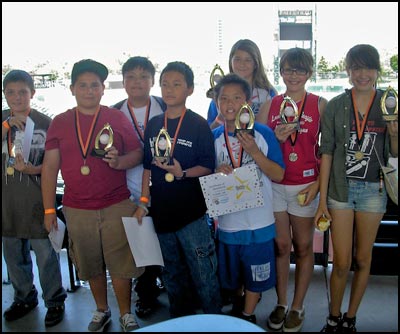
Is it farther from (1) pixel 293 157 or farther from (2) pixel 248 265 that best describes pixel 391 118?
(2) pixel 248 265

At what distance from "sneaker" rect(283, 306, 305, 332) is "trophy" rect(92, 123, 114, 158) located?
141 centimetres

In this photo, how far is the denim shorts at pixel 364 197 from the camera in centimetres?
197

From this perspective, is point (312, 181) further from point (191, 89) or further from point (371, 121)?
point (191, 89)

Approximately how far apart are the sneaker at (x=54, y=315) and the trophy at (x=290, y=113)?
6.00 feet

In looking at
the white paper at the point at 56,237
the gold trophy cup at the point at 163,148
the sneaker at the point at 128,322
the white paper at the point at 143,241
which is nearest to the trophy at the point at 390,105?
the gold trophy cup at the point at 163,148

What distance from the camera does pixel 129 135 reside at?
221 centimetres

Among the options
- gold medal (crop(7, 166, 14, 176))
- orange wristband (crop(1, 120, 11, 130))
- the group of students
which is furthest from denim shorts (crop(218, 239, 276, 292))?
orange wristband (crop(1, 120, 11, 130))

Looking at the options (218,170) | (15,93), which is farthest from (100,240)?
(15,93)

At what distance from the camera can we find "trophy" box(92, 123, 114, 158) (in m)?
2.03

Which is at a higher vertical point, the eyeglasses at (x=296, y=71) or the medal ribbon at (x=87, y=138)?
the eyeglasses at (x=296, y=71)

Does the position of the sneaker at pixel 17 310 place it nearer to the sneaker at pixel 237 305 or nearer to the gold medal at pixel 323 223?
the sneaker at pixel 237 305

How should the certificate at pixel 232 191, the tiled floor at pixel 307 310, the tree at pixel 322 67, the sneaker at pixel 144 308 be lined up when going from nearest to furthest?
1. the certificate at pixel 232 191
2. the tiled floor at pixel 307 310
3. the sneaker at pixel 144 308
4. the tree at pixel 322 67

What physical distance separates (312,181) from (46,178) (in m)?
1.47

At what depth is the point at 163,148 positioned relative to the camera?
1.98 metres
